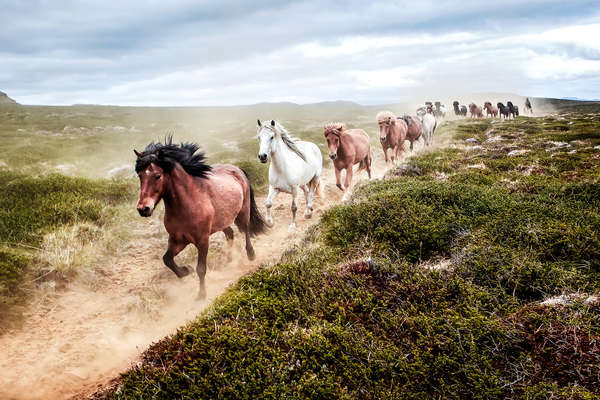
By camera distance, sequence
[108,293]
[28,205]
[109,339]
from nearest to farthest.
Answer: [109,339]
[108,293]
[28,205]

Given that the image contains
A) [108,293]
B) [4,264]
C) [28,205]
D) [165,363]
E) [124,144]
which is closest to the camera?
[165,363]

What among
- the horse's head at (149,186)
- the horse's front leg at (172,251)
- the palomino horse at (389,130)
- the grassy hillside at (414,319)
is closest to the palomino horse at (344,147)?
the palomino horse at (389,130)

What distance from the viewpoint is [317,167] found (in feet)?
41.4

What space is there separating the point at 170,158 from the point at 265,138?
3.69 metres

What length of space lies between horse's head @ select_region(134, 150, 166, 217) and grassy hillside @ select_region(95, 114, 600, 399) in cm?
193

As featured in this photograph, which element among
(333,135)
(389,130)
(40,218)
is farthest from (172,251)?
(389,130)

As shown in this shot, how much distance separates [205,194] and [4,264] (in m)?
4.12

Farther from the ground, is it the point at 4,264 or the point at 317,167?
the point at 317,167

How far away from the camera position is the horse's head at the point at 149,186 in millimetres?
5078

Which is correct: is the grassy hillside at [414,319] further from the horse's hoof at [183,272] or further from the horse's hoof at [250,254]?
the horse's hoof at [250,254]

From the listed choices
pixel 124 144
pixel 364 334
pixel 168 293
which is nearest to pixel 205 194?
pixel 168 293

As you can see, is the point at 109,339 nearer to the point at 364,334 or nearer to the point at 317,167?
the point at 364,334

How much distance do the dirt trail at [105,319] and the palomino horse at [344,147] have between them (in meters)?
5.20

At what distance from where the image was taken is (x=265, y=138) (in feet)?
29.8
